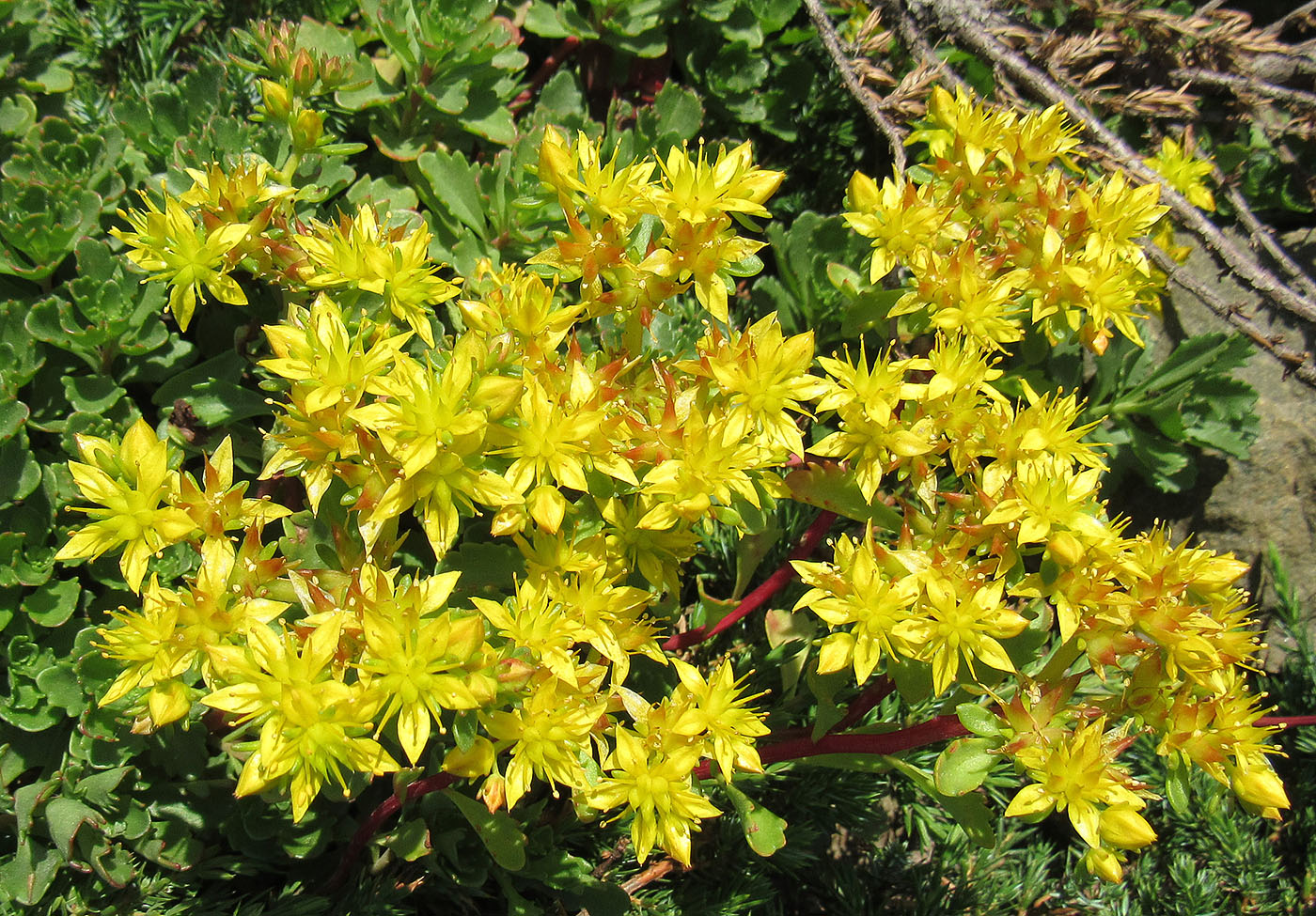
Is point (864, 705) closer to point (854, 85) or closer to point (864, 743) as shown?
point (864, 743)

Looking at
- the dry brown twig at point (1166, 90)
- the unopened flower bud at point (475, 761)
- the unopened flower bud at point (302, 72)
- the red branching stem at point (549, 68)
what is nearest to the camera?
the unopened flower bud at point (475, 761)

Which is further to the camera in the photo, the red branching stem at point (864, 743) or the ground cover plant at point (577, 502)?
the red branching stem at point (864, 743)

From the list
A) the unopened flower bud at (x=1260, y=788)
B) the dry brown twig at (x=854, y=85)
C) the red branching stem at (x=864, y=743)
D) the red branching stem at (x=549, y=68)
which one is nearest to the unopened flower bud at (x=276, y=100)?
the red branching stem at (x=549, y=68)

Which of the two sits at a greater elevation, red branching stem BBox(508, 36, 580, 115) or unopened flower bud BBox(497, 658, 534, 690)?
red branching stem BBox(508, 36, 580, 115)

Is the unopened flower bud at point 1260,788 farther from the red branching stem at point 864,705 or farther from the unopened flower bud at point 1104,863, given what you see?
the red branching stem at point 864,705

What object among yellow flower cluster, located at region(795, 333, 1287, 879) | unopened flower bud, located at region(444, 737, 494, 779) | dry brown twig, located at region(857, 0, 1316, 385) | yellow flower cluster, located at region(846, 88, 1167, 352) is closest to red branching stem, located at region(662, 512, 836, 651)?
yellow flower cluster, located at region(795, 333, 1287, 879)

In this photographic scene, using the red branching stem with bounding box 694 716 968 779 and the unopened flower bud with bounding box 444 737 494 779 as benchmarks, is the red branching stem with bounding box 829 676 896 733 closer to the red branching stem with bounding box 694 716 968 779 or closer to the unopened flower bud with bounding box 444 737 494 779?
the red branching stem with bounding box 694 716 968 779

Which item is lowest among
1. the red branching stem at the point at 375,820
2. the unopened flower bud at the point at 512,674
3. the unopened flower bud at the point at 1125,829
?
the red branching stem at the point at 375,820

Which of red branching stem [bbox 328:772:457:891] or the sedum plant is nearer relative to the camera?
the sedum plant

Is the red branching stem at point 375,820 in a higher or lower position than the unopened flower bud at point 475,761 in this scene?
lower
